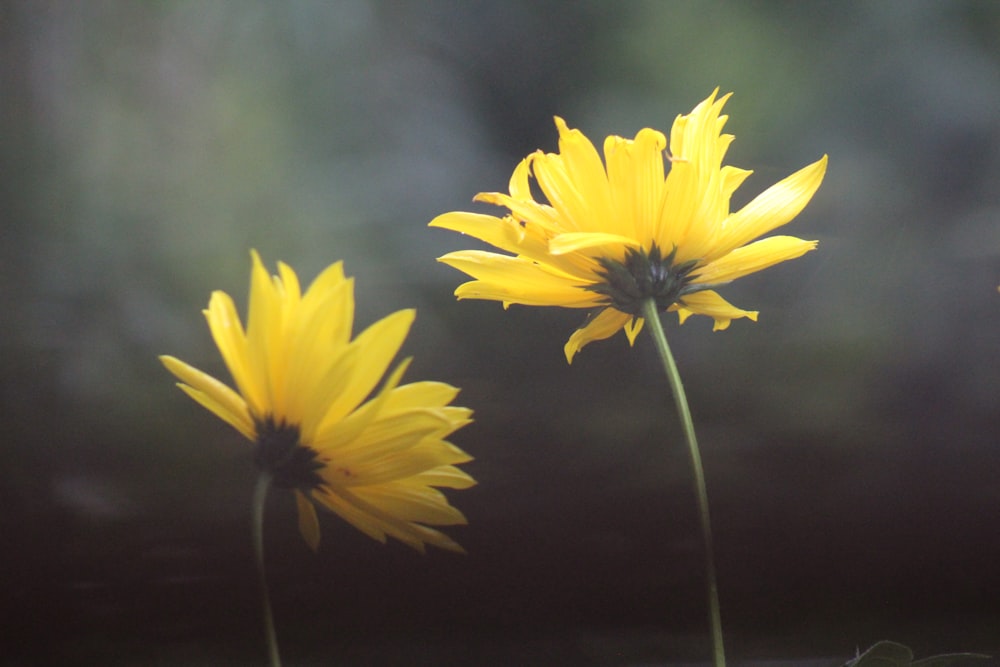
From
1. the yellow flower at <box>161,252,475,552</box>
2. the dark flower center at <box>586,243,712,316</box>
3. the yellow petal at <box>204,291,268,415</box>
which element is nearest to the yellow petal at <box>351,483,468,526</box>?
the yellow flower at <box>161,252,475,552</box>

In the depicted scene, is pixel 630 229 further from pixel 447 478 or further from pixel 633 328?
pixel 447 478

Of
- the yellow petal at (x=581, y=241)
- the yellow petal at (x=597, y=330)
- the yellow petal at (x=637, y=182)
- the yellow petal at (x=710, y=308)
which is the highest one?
the yellow petal at (x=637, y=182)

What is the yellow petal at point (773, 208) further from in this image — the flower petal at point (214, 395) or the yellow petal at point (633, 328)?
the flower petal at point (214, 395)

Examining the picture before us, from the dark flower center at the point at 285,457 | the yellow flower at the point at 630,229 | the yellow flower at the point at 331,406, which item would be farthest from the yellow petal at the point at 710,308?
the dark flower center at the point at 285,457

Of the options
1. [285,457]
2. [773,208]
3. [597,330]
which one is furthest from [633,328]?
[285,457]

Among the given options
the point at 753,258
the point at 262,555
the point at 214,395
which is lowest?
the point at 262,555

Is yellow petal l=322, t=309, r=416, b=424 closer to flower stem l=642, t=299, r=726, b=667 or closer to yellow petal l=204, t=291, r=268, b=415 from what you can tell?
yellow petal l=204, t=291, r=268, b=415
